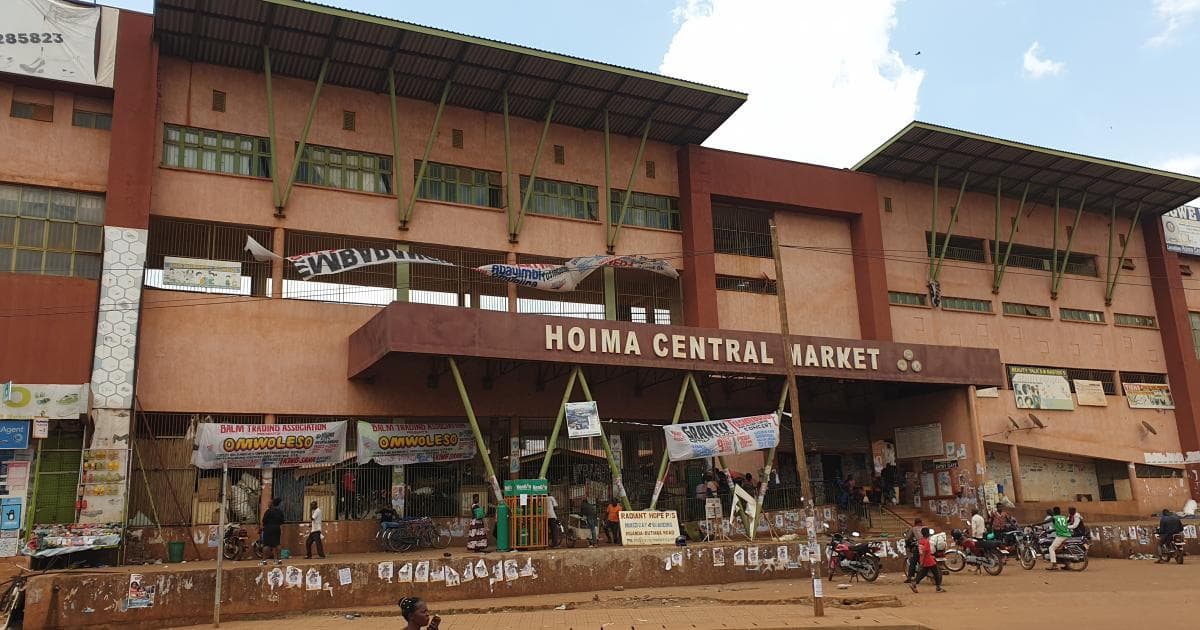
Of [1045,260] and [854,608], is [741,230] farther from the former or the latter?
[854,608]

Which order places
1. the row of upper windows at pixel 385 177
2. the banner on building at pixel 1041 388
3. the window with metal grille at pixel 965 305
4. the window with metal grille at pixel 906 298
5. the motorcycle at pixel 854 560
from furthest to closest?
1. the banner on building at pixel 1041 388
2. the window with metal grille at pixel 965 305
3. the window with metal grille at pixel 906 298
4. the row of upper windows at pixel 385 177
5. the motorcycle at pixel 854 560

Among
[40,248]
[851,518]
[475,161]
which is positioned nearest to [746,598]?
[851,518]

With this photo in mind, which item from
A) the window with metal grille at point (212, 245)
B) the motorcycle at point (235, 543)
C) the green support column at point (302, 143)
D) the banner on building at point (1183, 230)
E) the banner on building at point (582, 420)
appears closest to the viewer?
the motorcycle at point (235, 543)

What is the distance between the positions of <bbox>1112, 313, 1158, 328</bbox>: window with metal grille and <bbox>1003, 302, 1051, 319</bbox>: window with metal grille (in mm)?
4144

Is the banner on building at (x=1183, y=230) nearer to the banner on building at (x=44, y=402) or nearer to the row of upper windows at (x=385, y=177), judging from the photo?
the row of upper windows at (x=385, y=177)

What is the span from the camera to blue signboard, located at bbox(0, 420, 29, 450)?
21.9 metres

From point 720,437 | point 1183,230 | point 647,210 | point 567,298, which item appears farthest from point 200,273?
point 1183,230

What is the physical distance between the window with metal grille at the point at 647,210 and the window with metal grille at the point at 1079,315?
18.4 metres

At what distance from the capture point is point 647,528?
23.3 m

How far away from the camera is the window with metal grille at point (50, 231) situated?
2372 centimetres

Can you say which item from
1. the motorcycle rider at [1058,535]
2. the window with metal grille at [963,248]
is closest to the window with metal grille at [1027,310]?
the window with metal grille at [963,248]

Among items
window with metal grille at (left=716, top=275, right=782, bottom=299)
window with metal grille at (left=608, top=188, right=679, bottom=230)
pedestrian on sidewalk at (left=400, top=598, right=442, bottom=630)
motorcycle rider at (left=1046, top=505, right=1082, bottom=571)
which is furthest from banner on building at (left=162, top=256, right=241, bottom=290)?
motorcycle rider at (left=1046, top=505, right=1082, bottom=571)

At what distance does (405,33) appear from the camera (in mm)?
26172

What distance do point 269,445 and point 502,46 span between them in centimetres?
1306
